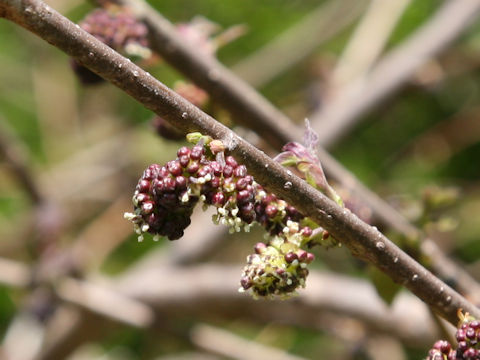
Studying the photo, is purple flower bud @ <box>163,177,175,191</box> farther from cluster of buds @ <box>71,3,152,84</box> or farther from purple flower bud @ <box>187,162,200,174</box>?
cluster of buds @ <box>71,3,152,84</box>

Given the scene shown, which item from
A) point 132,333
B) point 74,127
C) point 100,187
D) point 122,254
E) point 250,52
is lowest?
point 132,333

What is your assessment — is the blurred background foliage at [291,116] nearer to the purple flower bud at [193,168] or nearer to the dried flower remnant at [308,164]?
the dried flower remnant at [308,164]

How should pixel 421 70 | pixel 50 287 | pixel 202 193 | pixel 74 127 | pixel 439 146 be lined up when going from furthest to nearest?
pixel 74 127
pixel 439 146
pixel 421 70
pixel 50 287
pixel 202 193

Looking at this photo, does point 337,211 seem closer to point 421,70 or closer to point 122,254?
point 421,70

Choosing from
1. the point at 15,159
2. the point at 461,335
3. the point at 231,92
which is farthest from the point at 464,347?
the point at 15,159

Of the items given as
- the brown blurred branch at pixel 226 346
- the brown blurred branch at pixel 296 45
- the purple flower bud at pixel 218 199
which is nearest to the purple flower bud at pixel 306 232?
the purple flower bud at pixel 218 199

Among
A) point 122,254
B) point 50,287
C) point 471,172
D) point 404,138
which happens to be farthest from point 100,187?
point 471,172
